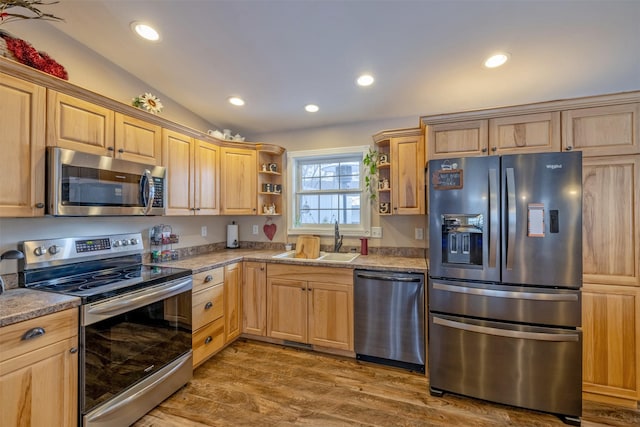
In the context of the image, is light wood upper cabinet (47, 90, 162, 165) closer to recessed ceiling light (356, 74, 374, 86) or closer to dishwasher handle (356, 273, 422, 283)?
recessed ceiling light (356, 74, 374, 86)

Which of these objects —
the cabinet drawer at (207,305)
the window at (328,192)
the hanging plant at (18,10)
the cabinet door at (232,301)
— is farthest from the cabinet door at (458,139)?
the hanging plant at (18,10)

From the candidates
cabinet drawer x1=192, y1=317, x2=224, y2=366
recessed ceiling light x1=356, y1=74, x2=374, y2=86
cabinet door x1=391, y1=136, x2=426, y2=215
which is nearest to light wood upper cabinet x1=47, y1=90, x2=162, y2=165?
cabinet drawer x1=192, y1=317, x2=224, y2=366

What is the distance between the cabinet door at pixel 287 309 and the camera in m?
2.66

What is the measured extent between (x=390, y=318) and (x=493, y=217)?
117 cm

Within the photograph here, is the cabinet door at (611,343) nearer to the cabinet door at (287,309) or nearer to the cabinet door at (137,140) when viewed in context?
the cabinet door at (287,309)

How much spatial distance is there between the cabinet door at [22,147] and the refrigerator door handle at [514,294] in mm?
2722

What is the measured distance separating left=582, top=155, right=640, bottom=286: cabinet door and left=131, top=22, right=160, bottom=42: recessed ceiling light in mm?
3226

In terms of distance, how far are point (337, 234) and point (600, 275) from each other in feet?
7.15

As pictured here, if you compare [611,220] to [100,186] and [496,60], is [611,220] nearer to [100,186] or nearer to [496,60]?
[496,60]

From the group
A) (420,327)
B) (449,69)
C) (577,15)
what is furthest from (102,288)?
(577,15)

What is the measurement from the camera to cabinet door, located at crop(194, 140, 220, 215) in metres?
2.77

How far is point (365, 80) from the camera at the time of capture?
234cm

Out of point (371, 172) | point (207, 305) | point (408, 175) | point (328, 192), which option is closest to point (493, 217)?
point (408, 175)

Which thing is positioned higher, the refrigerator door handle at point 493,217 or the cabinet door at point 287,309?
the refrigerator door handle at point 493,217
